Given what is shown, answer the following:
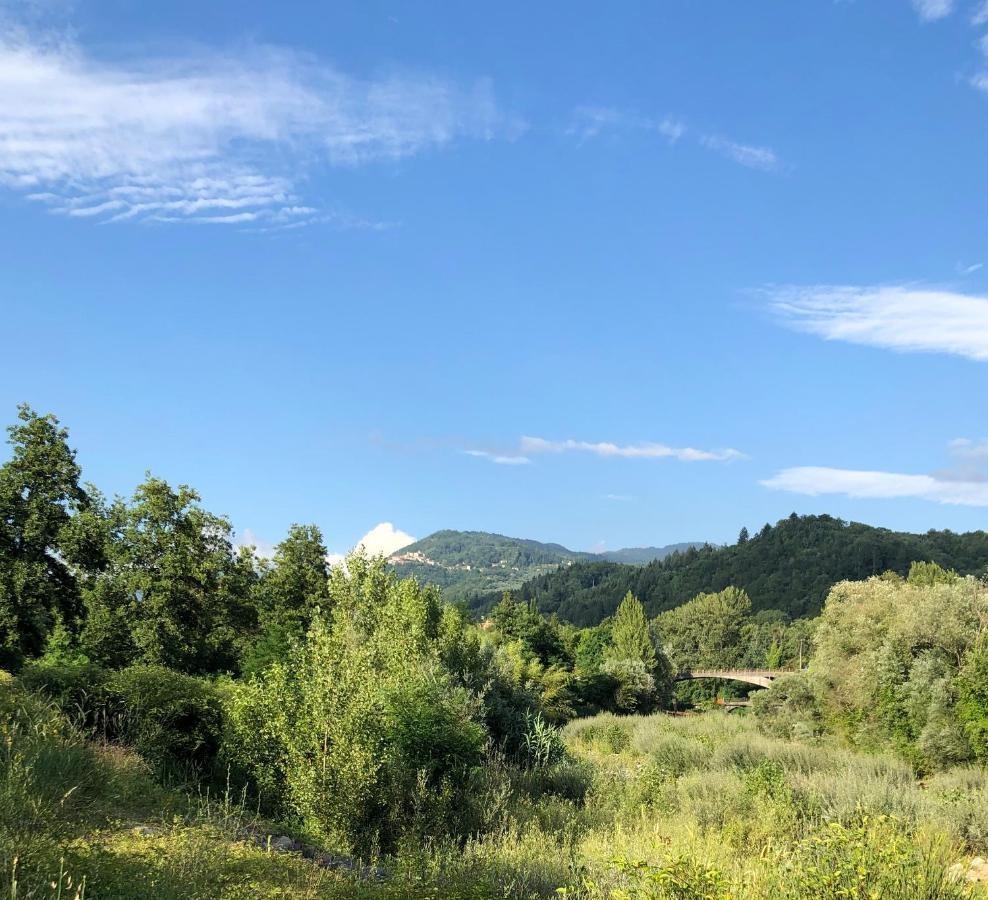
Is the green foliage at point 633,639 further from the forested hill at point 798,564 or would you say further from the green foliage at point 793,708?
the forested hill at point 798,564

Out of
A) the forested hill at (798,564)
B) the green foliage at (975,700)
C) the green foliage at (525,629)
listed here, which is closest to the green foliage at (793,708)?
the green foliage at (975,700)

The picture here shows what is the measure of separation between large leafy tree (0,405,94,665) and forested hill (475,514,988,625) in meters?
131

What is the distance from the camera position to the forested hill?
147000 millimetres

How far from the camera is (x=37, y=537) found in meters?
25.0

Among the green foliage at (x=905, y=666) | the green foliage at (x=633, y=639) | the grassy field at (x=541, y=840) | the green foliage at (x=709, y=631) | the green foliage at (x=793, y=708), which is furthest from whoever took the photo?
the green foliage at (x=709, y=631)

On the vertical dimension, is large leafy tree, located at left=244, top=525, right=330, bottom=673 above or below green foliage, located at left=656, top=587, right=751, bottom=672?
above

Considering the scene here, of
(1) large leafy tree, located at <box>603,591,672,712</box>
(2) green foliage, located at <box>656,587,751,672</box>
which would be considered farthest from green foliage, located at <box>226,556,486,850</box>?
(2) green foliage, located at <box>656,587,751,672</box>

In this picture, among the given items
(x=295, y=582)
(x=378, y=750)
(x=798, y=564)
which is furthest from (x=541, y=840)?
(x=798, y=564)

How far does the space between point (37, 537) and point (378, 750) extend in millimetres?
20290

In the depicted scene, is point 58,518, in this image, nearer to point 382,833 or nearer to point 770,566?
point 382,833

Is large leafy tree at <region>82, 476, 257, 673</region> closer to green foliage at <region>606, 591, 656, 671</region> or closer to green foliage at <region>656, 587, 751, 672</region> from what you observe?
green foliage at <region>606, 591, 656, 671</region>

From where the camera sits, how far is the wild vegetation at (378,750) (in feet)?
20.4

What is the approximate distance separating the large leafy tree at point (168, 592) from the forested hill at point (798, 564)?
124419 millimetres

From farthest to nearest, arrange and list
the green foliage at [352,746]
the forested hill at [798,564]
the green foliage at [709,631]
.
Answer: the forested hill at [798,564] < the green foliage at [709,631] < the green foliage at [352,746]
